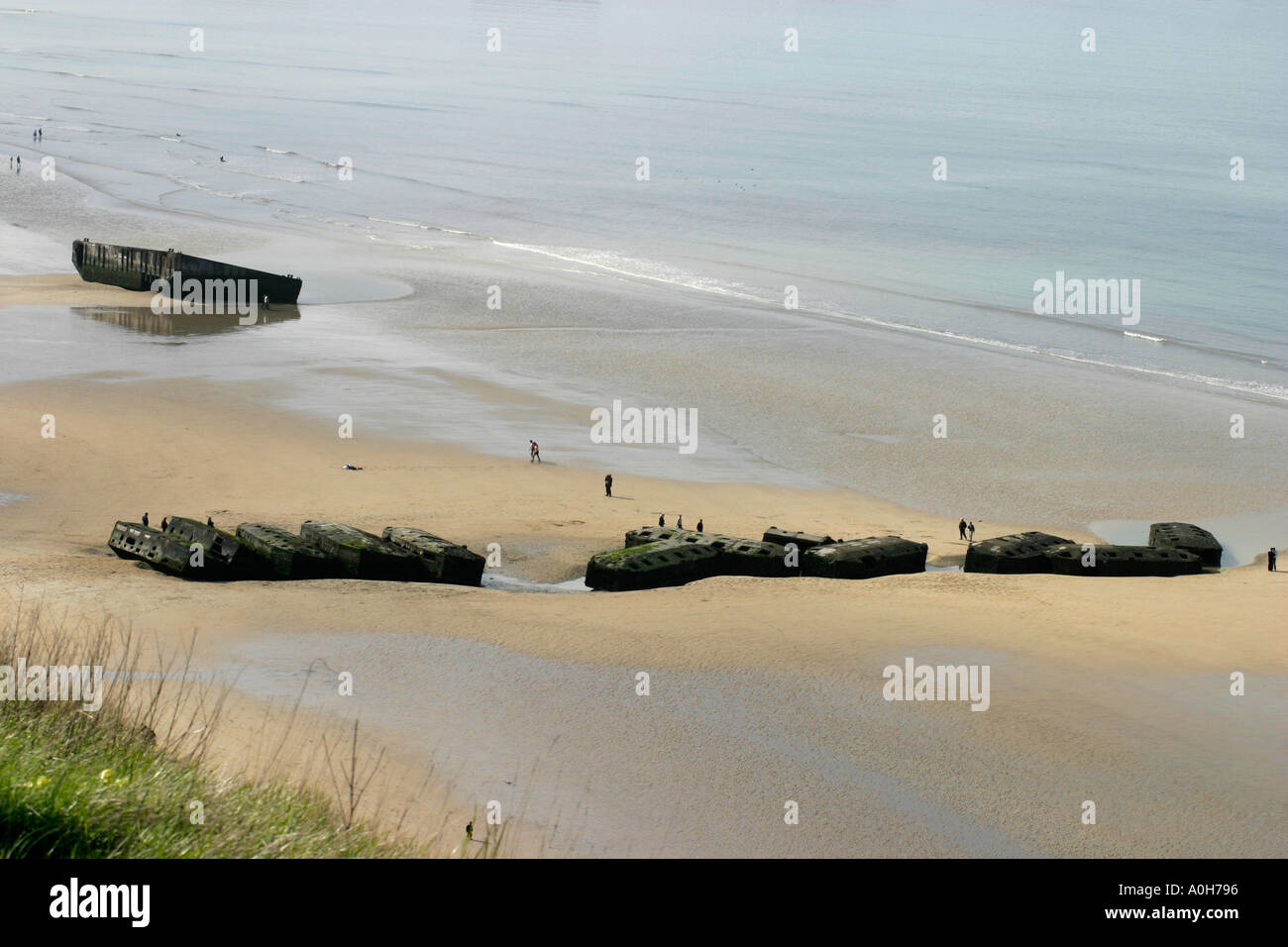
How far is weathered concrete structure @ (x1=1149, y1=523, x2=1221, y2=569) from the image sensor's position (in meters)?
31.8

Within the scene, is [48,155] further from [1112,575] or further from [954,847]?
[954,847]

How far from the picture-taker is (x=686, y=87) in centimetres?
16688

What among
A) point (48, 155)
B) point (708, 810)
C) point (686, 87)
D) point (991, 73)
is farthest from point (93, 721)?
point (991, 73)

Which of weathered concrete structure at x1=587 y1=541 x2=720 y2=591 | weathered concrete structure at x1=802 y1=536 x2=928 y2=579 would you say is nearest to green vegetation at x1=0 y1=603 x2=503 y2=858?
weathered concrete structure at x1=587 y1=541 x2=720 y2=591

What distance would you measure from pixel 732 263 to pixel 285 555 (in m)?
49.5

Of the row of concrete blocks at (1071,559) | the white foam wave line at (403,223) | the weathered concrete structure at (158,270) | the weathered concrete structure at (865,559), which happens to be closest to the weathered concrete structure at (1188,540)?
the row of concrete blocks at (1071,559)

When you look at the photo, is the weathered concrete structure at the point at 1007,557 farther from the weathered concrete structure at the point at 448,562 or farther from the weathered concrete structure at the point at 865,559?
the weathered concrete structure at the point at 448,562

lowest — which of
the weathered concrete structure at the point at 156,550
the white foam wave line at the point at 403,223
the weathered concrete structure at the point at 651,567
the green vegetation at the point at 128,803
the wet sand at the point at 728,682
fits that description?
the wet sand at the point at 728,682

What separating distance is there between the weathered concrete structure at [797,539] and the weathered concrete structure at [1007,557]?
3.36m

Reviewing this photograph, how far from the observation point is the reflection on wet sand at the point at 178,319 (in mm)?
51656

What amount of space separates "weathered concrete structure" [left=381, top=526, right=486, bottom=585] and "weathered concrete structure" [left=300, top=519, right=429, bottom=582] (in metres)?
0.19

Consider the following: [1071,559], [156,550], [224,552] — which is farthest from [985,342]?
[156,550]

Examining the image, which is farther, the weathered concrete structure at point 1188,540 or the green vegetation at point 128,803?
the weathered concrete structure at point 1188,540
